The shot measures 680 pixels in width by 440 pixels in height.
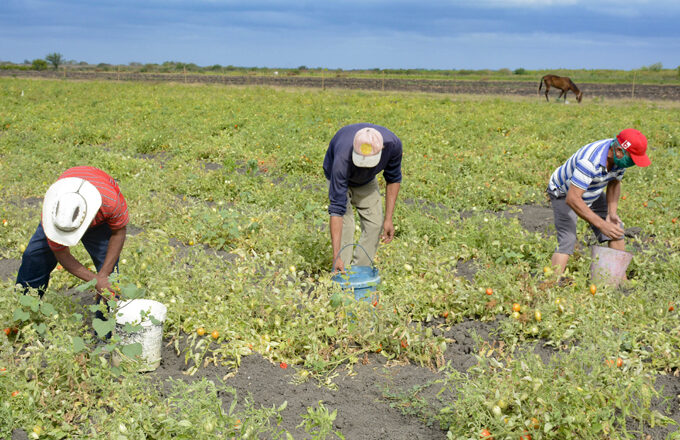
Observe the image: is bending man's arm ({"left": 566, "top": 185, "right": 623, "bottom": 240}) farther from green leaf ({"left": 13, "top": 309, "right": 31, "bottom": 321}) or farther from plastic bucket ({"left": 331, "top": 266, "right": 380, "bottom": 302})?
green leaf ({"left": 13, "top": 309, "right": 31, "bottom": 321})

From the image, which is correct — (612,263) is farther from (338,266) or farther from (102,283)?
(102,283)

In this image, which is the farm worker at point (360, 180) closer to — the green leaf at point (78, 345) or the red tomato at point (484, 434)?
the red tomato at point (484, 434)

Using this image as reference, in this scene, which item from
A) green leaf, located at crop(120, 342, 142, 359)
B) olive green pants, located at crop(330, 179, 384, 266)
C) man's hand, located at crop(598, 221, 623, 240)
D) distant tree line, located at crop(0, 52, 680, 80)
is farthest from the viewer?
distant tree line, located at crop(0, 52, 680, 80)

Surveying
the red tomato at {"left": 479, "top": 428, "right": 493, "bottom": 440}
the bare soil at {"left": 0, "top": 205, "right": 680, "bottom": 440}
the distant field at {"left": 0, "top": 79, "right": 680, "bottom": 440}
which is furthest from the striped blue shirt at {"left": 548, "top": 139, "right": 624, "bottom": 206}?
the red tomato at {"left": 479, "top": 428, "right": 493, "bottom": 440}

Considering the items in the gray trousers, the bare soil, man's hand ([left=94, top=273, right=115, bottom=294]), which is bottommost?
the bare soil

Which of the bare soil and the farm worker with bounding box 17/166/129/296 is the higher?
the farm worker with bounding box 17/166/129/296

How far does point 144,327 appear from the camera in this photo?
3.36 metres

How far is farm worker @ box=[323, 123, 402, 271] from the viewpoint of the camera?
3885 mm

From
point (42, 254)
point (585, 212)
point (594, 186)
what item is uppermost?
point (594, 186)

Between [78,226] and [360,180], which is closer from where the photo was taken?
[78,226]

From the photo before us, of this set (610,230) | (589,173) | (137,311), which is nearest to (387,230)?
(589,173)

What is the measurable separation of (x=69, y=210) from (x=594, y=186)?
12.4 ft

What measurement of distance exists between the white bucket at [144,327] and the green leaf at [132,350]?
0.14m

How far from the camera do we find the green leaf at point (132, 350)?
313 cm
